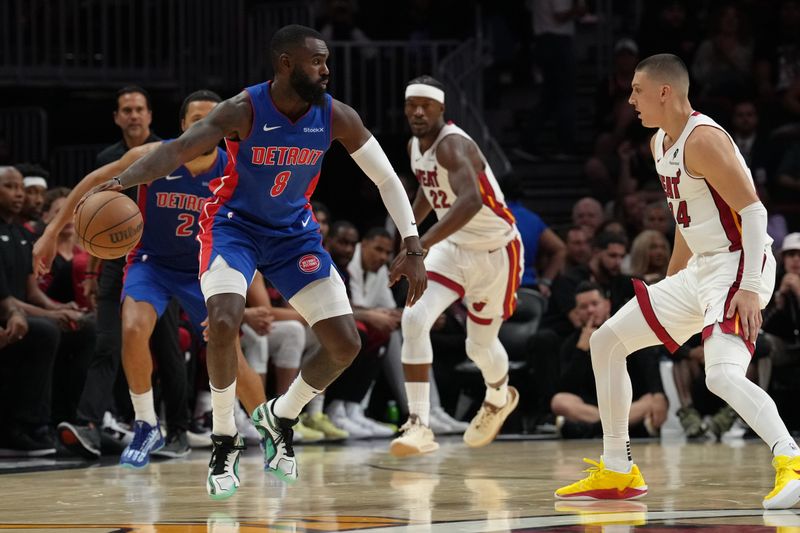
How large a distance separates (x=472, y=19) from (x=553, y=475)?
8.80 metres

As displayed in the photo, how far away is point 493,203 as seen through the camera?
8141mm

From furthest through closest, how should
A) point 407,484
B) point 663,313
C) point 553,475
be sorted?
point 553,475, point 407,484, point 663,313

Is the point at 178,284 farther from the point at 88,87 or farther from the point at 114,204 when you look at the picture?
the point at 88,87

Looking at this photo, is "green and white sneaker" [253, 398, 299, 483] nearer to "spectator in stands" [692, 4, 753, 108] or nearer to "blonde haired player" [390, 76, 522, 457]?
"blonde haired player" [390, 76, 522, 457]

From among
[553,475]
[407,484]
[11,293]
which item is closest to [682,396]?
[553,475]

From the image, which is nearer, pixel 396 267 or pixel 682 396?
pixel 396 267

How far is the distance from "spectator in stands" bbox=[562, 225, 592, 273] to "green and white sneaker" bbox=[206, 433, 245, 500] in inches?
227

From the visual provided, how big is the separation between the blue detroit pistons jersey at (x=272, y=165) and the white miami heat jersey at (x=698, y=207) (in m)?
1.53

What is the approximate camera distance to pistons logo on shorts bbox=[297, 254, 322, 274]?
5.94 metres

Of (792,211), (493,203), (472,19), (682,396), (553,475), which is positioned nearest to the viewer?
(553,475)

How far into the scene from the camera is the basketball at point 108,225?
5.76 m

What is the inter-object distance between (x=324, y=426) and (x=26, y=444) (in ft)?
7.50

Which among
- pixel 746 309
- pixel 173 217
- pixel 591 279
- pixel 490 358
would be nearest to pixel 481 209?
pixel 490 358

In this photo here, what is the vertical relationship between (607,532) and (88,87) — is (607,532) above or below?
below
